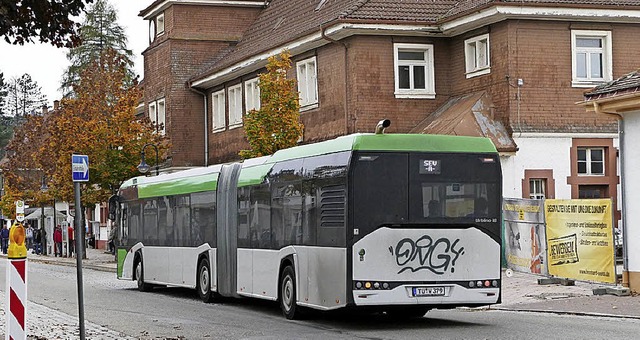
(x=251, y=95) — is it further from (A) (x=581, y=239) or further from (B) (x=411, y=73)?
(A) (x=581, y=239)

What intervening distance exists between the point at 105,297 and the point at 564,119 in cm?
1503

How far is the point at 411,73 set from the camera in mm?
40750

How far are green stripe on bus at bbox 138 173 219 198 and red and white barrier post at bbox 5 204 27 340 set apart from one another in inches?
539

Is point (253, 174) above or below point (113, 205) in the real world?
above

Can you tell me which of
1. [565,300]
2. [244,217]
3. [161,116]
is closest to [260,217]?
[244,217]

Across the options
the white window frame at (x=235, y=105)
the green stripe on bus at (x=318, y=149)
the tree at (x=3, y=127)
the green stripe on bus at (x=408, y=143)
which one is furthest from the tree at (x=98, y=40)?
the green stripe on bus at (x=408, y=143)

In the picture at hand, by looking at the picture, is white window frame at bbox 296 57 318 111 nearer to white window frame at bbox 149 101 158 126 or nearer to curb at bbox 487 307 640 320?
white window frame at bbox 149 101 158 126

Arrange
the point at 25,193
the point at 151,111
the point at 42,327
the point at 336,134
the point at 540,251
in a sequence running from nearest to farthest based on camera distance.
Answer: the point at 42,327 < the point at 540,251 < the point at 336,134 < the point at 151,111 < the point at 25,193

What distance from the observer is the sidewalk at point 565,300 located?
2106 centimetres

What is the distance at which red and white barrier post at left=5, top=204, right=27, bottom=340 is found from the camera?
1227 centimetres

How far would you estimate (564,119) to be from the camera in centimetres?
3694

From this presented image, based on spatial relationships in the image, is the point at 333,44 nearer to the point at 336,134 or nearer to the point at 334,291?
the point at 336,134

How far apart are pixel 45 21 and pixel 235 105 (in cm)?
3616

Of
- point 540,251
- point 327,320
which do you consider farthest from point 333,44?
point 327,320
